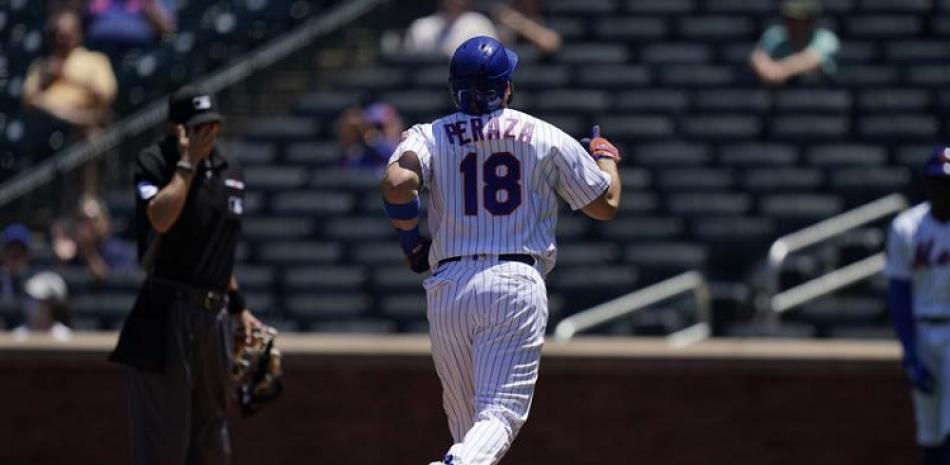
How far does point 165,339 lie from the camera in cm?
731

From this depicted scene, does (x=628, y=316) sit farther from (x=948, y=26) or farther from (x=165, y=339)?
(x=165, y=339)

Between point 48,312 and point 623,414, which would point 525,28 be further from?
point 623,414

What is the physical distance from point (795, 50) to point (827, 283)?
2.26 metres

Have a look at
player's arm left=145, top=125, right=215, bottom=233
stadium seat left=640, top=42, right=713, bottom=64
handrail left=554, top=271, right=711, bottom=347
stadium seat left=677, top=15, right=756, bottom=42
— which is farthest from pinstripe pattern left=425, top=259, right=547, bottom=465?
stadium seat left=677, top=15, right=756, bottom=42

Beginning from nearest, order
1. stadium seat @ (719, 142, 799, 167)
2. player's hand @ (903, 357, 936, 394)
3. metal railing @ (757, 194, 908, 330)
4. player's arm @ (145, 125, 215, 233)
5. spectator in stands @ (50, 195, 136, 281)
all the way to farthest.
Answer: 1. player's arm @ (145, 125, 215, 233)
2. player's hand @ (903, 357, 936, 394)
3. metal railing @ (757, 194, 908, 330)
4. stadium seat @ (719, 142, 799, 167)
5. spectator in stands @ (50, 195, 136, 281)

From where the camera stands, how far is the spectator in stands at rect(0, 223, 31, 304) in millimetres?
12430

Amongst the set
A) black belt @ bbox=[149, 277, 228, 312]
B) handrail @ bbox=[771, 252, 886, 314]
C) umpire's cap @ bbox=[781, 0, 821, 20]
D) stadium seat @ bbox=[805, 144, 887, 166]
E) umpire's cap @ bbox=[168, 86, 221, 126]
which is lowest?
handrail @ bbox=[771, 252, 886, 314]

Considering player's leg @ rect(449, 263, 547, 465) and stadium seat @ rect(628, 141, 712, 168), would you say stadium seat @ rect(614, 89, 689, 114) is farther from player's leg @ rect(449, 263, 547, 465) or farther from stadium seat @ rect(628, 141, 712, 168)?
player's leg @ rect(449, 263, 547, 465)

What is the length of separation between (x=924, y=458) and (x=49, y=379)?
4.52 metres

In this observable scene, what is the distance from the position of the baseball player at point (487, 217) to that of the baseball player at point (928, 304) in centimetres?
293

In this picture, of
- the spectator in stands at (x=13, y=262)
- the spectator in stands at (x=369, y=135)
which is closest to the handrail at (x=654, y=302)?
the spectator in stands at (x=369, y=135)

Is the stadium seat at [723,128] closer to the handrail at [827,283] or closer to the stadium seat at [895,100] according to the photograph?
the stadium seat at [895,100]

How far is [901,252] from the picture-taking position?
29.4 feet

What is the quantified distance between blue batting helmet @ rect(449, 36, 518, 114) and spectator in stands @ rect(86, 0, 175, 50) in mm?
8883
